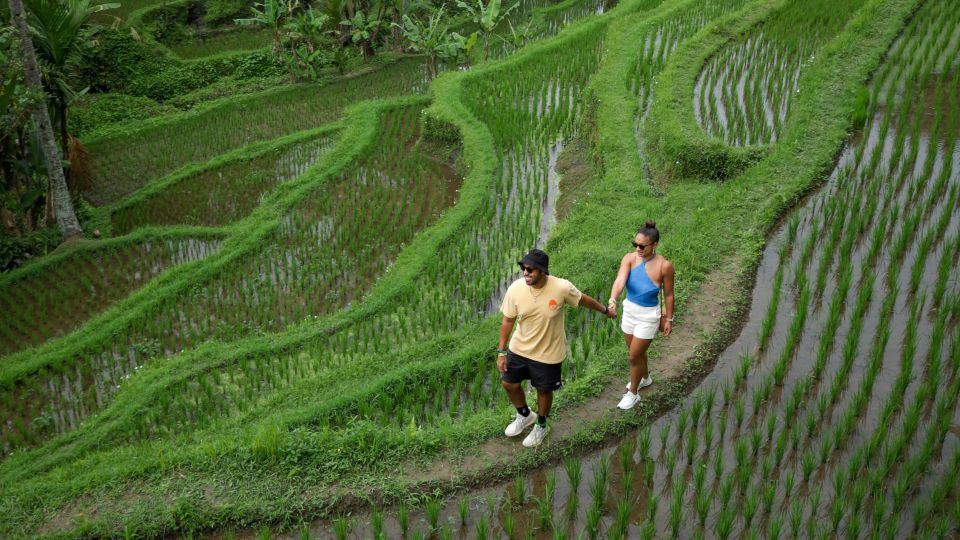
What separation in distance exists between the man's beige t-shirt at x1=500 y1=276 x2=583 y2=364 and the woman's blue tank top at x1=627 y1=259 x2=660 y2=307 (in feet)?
1.34

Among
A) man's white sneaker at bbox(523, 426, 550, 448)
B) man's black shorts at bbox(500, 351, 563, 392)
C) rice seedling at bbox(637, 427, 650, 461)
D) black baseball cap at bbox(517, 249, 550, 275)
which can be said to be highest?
black baseball cap at bbox(517, 249, 550, 275)

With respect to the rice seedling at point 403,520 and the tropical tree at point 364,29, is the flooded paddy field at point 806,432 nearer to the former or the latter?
the rice seedling at point 403,520

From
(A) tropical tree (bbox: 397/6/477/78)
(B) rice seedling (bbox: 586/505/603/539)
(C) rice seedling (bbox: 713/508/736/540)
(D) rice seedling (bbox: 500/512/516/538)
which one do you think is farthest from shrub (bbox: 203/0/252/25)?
(C) rice seedling (bbox: 713/508/736/540)

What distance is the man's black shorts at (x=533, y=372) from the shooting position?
4258mm

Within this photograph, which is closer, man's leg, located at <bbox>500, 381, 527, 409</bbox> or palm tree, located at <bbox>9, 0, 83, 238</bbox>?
man's leg, located at <bbox>500, 381, 527, 409</bbox>

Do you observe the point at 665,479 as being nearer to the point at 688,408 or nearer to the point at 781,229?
the point at 688,408

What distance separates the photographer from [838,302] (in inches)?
211

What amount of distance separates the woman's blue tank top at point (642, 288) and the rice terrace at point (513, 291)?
0.07 feet

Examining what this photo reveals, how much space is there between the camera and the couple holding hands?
162 inches

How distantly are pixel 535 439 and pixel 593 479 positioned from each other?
395 mm

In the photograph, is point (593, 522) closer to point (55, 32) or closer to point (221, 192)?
point (221, 192)

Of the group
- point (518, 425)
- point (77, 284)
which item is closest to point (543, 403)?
point (518, 425)

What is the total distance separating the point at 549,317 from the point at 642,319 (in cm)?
64

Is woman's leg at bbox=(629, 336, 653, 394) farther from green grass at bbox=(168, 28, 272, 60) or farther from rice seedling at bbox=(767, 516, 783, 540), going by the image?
green grass at bbox=(168, 28, 272, 60)
